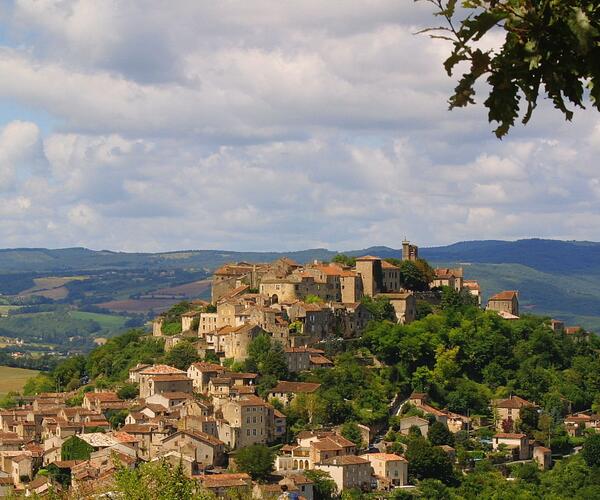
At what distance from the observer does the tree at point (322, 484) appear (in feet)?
205

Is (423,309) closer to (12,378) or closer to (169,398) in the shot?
(169,398)

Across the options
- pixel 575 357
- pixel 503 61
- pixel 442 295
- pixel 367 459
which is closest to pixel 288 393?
pixel 367 459

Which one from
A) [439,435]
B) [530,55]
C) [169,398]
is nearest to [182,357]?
[169,398]

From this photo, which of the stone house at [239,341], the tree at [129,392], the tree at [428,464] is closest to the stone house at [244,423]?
the stone house at [239,341]

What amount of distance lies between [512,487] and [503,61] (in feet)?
203

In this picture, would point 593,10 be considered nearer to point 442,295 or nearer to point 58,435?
point 58,435

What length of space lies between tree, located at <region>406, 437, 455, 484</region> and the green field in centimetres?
5645

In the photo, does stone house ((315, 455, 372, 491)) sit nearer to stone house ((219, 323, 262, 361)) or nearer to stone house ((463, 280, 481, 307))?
stone house ((219, 323, 262, 361))

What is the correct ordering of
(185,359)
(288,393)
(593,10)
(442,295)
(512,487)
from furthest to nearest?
1. (442,295)
2. (185,359)
3. (288,393)
4. (512,487)
5. (593,10)

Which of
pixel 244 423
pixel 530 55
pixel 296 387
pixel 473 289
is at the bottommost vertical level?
pixel 244 423

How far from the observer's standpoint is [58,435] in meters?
67.9

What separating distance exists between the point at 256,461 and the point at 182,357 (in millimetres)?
14481

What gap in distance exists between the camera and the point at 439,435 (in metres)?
70.6

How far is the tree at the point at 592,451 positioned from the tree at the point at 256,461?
62.3ft
